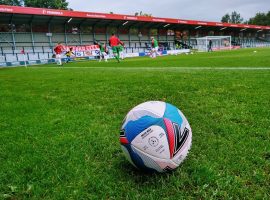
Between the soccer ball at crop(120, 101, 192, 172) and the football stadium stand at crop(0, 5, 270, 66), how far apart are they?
33.4 m

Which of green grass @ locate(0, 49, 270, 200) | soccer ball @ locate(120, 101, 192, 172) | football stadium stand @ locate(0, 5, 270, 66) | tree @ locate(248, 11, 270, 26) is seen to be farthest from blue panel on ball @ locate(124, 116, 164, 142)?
tree @ locate(248, 11, 270, 26)

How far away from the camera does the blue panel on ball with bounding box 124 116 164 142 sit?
87.6 inches

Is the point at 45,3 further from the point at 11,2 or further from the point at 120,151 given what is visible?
the point at 120,151

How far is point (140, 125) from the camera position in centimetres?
224

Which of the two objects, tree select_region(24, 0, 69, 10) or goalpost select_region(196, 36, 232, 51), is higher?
tree select_region(24, 0, 69, 10)

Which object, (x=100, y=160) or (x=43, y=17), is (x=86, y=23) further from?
(x=100, y=160)

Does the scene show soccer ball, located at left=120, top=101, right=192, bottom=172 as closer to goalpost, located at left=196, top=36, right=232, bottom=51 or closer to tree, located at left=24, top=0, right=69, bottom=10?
goalpost, located at left=196, top=36, right=232, bottom=51

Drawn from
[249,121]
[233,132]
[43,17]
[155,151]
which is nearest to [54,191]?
[155,151]

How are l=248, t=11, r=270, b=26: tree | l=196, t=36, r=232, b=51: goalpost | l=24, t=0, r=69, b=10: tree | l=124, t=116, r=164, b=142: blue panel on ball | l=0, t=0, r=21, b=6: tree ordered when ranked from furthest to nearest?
Answer: l=248, t=11, r=270, b=26: tree
l=24, t=0, r=69, b=10: tree
l=0, t=0, r=21, b=6: tree
l=196, t=36, r=232, b=51: goalpost
l=124, t=116, r=164, b=142: blue panel on ball

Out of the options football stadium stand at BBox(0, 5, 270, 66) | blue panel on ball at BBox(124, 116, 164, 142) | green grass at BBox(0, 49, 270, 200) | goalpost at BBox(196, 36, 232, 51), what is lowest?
green grass at BBox(0, 49, 270, 200)

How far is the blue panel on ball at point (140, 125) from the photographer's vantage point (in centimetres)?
222

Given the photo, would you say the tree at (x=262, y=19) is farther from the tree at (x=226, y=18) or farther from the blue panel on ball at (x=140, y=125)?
the blue panel on ball at (x=140, y=125)

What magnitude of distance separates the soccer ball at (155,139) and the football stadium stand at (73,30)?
33441 millimetres

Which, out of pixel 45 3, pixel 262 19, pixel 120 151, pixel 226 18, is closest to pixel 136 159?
pixel 120 151
